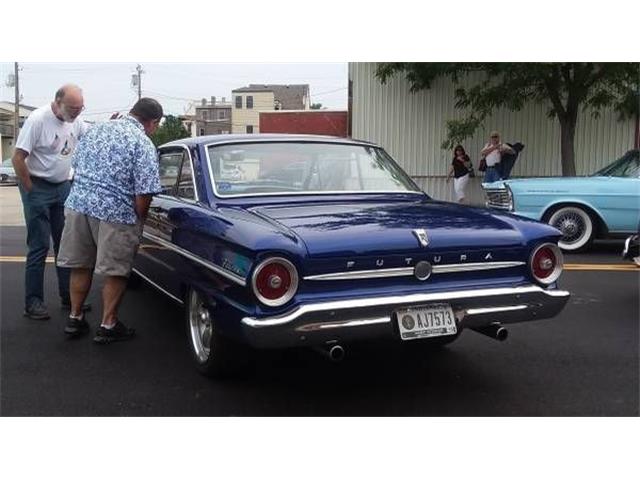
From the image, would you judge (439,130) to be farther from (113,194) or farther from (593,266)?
(113,194)

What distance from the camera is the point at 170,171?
500 centimetres

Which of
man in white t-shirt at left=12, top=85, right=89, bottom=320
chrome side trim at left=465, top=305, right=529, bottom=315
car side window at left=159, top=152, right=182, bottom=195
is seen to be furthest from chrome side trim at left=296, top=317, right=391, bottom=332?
man in white t-shirt at left=12, top=85, right=89, bottom=320

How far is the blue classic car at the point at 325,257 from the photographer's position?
314cm

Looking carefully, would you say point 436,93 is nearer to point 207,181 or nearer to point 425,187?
point 425,187

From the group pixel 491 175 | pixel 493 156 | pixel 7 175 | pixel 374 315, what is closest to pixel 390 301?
pixel 374 315

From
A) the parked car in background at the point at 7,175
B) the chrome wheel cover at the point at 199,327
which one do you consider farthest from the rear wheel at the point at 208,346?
the parked car in background at the point at 7,175

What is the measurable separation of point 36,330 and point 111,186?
142 cm

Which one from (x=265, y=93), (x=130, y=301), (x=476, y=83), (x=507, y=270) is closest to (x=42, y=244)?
(x=130, y=301)

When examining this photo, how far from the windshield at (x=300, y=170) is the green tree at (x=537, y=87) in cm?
883

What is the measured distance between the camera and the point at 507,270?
3.62 meters

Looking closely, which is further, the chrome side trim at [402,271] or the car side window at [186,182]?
the car side window at [186,182]

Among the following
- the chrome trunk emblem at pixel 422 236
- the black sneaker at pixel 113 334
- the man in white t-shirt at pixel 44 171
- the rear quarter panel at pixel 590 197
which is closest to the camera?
the chrome trunk emblem at pixel 422 236

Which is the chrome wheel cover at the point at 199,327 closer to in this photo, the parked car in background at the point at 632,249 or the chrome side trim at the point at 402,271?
the chrome side trim at the point at 402,271

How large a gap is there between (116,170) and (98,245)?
54cm
